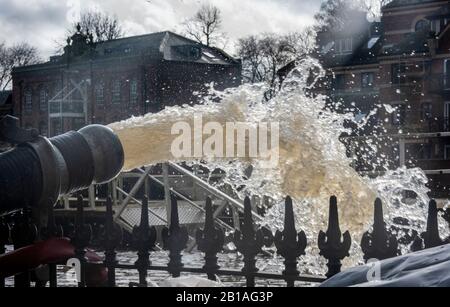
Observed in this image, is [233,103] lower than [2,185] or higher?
higher

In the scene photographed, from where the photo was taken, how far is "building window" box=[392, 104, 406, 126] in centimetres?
4463

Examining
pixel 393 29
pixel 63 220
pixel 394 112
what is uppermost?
pixel 393 29

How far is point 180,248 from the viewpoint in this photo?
4.27m

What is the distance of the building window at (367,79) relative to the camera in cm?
4931

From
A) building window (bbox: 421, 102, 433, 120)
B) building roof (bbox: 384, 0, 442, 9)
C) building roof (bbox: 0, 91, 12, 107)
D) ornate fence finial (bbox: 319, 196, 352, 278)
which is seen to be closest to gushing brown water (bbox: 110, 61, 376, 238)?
ornate fence finial (bbox: 319, 196, 352, 278)

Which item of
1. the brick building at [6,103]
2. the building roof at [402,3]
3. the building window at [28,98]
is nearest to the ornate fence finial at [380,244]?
the building roof at [402,3]

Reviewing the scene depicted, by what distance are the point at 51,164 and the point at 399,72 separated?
43.4m

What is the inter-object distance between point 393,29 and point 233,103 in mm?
A: 41925

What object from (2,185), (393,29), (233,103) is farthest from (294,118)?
(393,29)

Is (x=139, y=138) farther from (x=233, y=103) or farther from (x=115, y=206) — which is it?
(x=115, y=206)

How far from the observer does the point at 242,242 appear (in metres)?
4.14

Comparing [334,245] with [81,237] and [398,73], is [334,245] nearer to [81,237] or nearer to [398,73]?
[81,237]

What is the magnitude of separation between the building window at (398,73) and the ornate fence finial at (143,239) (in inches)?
1659

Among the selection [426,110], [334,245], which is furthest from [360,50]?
[334,245]
